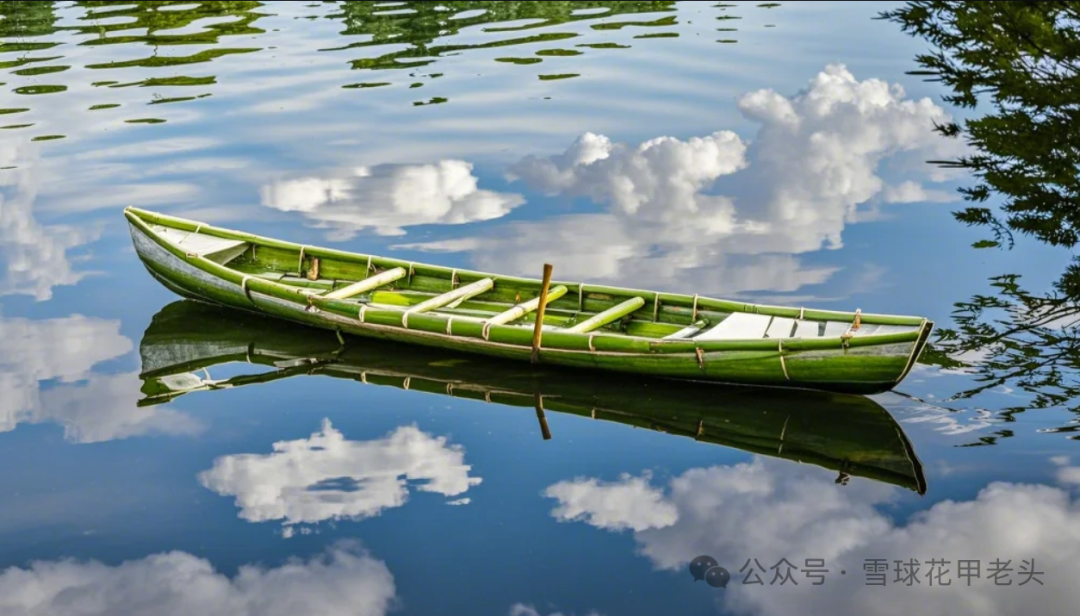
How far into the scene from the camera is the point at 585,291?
15367mm

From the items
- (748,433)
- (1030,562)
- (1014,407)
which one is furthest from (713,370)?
(1030,562)

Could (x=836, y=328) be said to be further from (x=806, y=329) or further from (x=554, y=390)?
(x=554, y=390)

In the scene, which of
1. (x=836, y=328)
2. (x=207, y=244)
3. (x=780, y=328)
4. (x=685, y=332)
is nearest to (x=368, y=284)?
(x=207, y=244)

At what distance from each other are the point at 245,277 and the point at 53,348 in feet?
8.05

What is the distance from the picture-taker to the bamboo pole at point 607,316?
1435 cm

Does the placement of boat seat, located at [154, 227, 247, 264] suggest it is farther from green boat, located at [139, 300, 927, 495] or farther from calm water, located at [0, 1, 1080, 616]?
calm water, located at [0, 1, 1080, 616]

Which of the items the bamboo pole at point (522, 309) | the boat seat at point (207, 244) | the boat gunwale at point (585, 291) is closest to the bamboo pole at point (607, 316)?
the boat gunwale at point (585, 291)

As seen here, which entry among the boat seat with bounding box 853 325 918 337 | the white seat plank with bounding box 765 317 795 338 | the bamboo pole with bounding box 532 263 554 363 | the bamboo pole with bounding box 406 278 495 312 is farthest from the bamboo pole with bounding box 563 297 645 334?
the boat seat with bounding box 853 325 918 337

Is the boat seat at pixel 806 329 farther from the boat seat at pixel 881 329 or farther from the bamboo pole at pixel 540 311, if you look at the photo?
the bamboo pole at pixel 540 311

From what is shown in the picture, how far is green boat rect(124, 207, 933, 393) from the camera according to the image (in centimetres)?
1327

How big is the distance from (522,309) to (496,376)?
2.70 ft

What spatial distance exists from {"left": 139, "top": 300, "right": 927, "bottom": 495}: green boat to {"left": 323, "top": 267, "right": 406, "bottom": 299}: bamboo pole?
0.57 m

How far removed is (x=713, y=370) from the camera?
13.7m

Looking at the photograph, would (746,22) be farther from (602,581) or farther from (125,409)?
(602,581)
